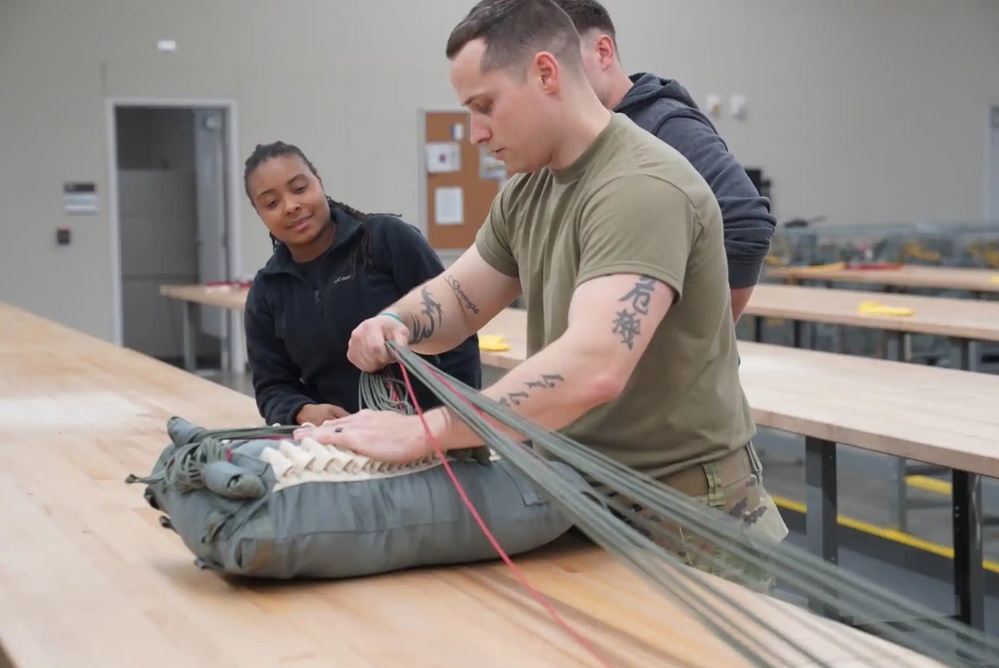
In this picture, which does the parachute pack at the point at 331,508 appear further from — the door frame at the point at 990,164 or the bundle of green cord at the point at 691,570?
the door frame at the point at 990,164

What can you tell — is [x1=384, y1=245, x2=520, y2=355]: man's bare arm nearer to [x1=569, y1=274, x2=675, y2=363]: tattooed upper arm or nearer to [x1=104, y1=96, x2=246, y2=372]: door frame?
[x1=569, y1=274, x2=675, y2=363]: tattooed upper arm

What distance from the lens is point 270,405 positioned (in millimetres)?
2395

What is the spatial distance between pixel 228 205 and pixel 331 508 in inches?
352

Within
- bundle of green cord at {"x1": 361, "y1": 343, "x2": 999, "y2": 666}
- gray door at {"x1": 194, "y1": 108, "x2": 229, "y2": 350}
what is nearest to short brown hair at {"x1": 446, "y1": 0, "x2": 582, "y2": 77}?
bundle of green cord at {"x1": 361, "y1": 343, "x2": 999, "y2": 666}

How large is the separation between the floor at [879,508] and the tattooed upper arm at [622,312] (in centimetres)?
239

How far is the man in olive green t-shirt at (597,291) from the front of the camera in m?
1.50

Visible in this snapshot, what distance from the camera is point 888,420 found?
8.83ft

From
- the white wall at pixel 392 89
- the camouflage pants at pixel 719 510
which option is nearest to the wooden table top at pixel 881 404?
the camouflage pants at pixel 719 510

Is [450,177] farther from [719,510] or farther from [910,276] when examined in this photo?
[719,510]

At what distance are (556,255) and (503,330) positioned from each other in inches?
126

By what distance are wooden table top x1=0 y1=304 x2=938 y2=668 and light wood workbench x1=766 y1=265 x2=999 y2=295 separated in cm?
588

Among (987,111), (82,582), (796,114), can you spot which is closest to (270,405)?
(82,582)

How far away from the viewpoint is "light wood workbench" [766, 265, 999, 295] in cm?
720

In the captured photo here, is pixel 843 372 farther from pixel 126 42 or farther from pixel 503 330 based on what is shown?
pixel 126 42
